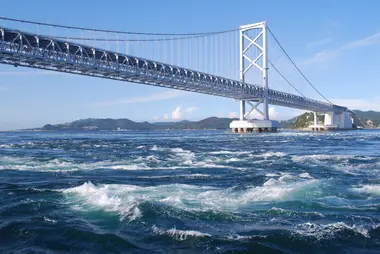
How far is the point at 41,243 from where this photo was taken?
6.49 metres

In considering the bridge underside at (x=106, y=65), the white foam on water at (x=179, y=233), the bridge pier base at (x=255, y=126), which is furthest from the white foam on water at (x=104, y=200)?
the bridge pier base at (x=255, y=126)

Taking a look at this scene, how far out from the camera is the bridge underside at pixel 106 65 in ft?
128

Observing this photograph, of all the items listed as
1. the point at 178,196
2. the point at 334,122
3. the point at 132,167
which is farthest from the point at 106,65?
the point at 334,122

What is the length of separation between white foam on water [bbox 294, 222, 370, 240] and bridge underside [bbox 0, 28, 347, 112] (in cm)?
3695

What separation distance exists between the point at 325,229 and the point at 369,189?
209 inches

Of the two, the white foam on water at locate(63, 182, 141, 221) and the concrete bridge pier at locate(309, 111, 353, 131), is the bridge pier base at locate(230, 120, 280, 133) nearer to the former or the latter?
the concrete bridge pier at locate(309, 111, 353, 131)

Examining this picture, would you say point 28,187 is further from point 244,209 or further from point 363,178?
point 363,178

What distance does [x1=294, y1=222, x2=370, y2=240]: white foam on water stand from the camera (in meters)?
6.89

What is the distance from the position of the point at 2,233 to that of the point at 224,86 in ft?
208

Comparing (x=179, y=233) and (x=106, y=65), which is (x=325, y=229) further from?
(x=106, y=65)

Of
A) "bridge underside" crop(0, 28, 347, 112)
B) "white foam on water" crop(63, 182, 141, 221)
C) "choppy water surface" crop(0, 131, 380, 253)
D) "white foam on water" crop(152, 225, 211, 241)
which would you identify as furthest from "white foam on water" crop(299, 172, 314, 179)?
"bridge underside" crop(0, 28, 347, 112)

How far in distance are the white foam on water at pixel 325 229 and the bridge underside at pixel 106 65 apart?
36.9 metres

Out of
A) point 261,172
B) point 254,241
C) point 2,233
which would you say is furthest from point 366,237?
point 261,172

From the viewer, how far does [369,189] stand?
458 inches
